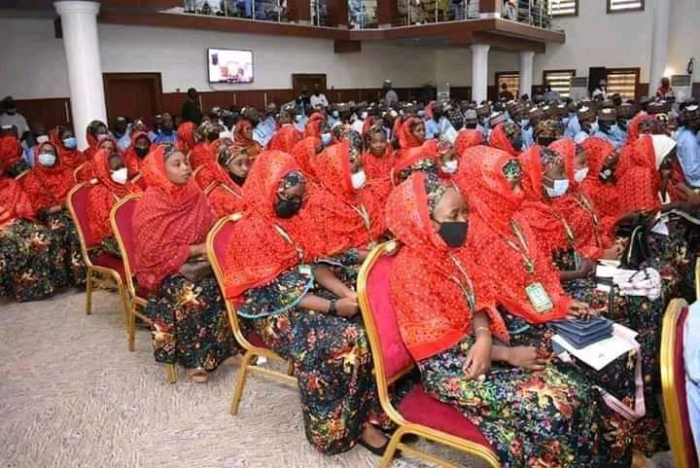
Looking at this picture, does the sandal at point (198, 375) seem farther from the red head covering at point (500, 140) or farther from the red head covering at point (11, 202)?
the red head covering at point (500, 140)

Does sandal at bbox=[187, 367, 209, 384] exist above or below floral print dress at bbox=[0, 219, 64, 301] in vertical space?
below

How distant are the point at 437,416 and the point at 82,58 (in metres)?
7.89

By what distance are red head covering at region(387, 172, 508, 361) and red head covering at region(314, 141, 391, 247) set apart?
0.94 metres

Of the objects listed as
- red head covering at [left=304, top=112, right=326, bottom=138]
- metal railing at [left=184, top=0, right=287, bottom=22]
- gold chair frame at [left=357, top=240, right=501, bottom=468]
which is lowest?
gold chair frame at [left=357, top=240, right=501, bottom=468]

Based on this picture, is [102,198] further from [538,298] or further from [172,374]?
[538,298]

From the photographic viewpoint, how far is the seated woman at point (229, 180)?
12.6ft

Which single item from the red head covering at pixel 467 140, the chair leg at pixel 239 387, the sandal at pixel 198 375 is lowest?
the sandal at pixel 198 375

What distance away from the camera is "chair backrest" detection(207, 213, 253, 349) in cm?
268

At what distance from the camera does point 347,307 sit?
248 cm

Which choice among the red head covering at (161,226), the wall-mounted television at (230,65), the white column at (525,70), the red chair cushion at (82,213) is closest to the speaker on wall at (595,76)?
the white column at (525,70)

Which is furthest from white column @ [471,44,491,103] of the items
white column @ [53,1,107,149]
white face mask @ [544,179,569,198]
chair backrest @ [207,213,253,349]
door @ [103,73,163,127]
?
chair backrest @ [207,213,253,349]

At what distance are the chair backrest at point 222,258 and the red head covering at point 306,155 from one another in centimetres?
100

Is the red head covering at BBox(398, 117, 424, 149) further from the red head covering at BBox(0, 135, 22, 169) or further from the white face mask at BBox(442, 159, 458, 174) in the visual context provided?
the red head covering at BBox(0, 135, 22, 169)

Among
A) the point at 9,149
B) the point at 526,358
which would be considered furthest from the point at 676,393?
the point at 9,149
